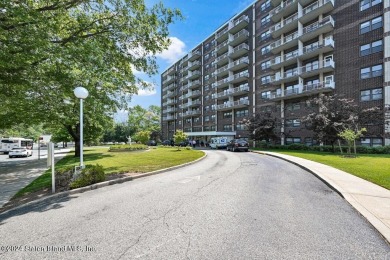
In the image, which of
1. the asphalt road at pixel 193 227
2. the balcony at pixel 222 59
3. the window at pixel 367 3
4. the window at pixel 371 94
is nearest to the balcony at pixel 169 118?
the balcony at pixel 222 59

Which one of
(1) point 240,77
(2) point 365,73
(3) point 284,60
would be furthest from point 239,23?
(2) point 365,73

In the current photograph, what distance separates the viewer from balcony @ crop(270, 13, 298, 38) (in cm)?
3244

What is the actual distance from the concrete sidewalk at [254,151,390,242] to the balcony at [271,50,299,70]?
27526mm

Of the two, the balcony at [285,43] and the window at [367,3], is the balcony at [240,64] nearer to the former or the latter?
the balcony at [285,43]

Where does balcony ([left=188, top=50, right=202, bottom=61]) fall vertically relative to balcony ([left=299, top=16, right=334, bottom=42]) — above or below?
above

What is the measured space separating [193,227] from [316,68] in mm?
31649

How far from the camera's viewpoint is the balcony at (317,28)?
91.3ft

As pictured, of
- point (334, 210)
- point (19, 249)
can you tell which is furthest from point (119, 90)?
point (334, 210)

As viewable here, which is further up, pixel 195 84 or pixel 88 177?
pixel 195 84

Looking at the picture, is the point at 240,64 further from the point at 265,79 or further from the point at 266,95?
the point at 266,95

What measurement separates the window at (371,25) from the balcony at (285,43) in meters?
7.72

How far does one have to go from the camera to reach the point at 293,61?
32969 millimetres

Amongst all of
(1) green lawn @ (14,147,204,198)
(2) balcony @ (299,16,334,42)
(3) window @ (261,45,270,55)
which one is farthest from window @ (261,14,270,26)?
(1) green lawn @ (14,147,204,198)

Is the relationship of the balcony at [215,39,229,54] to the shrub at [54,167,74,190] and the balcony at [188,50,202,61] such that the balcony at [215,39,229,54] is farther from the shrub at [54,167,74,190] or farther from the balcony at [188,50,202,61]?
the shrub at [54,167,74,190]
